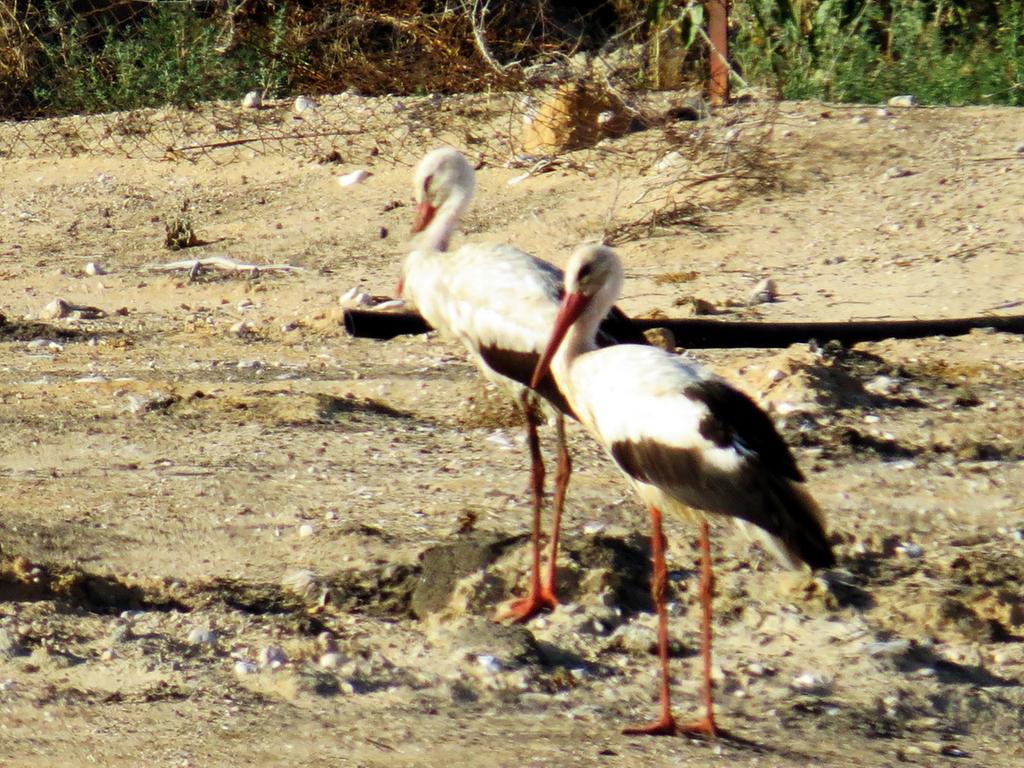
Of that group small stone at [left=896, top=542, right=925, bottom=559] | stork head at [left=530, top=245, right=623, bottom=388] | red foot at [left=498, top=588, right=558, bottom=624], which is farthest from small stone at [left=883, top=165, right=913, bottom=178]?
red foot at [left=498, top=588, right=558, bottom=624]

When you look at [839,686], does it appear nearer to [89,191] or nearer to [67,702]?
[67,702]

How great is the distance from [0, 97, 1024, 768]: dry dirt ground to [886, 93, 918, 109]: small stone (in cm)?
116

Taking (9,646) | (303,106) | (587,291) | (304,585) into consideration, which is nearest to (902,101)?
(303,106)

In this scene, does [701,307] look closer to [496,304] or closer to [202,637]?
[496,304]

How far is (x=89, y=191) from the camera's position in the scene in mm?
10367

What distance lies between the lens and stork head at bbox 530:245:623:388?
439 centimetres

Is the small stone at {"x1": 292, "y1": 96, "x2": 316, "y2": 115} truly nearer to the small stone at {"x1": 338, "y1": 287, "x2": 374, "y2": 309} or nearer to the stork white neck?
the small stone at {"x1": 338, "y1": 287, "x2": 374, "y2": 309}

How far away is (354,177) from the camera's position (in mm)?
9984

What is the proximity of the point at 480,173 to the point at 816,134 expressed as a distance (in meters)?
1.97

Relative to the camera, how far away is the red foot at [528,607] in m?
4.52

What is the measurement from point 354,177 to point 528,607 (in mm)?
5823

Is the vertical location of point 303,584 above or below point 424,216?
below

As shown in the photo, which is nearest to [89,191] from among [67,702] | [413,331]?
[413,331]

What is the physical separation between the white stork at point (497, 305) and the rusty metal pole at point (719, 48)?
4639 millimetres
